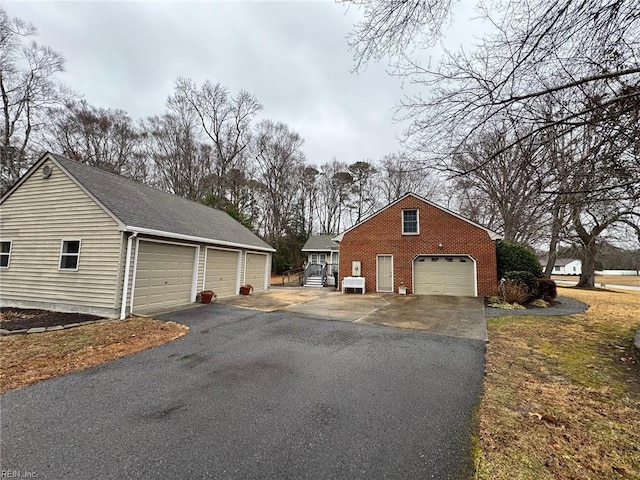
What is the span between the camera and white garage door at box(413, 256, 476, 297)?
44.7ft

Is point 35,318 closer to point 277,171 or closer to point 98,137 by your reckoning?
point 98,137

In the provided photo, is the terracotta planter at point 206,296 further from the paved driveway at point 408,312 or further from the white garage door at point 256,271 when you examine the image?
the white garage door at point 256,271

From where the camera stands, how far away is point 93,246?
26.8 feet

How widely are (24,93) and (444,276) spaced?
26036mm

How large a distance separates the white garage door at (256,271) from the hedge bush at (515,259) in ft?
38.5

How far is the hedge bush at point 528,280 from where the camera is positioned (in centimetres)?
1164

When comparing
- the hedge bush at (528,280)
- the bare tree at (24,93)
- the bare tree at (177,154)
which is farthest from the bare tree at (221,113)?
the hedge bush at (528,280)

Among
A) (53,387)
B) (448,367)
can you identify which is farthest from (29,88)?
(448,367)

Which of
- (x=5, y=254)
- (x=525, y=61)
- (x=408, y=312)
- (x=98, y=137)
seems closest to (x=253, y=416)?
(x=525, y=61)

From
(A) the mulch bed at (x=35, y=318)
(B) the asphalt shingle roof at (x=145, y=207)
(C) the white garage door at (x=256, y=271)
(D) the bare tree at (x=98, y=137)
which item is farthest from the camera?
(D) the bare tree at (x=98, y=137)

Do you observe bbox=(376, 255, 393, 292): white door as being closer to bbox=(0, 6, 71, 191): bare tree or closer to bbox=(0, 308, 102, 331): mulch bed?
bbox=(0, 308, 102, 331): mulch bed

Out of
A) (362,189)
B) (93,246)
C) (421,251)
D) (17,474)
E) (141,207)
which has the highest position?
(362,189)

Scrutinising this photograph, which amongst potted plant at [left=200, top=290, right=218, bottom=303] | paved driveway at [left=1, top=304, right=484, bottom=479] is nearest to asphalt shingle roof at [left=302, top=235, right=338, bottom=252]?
potted plant at [left=200, top=290, right=218, bottom=303]

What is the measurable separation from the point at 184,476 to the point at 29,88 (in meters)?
24.4
